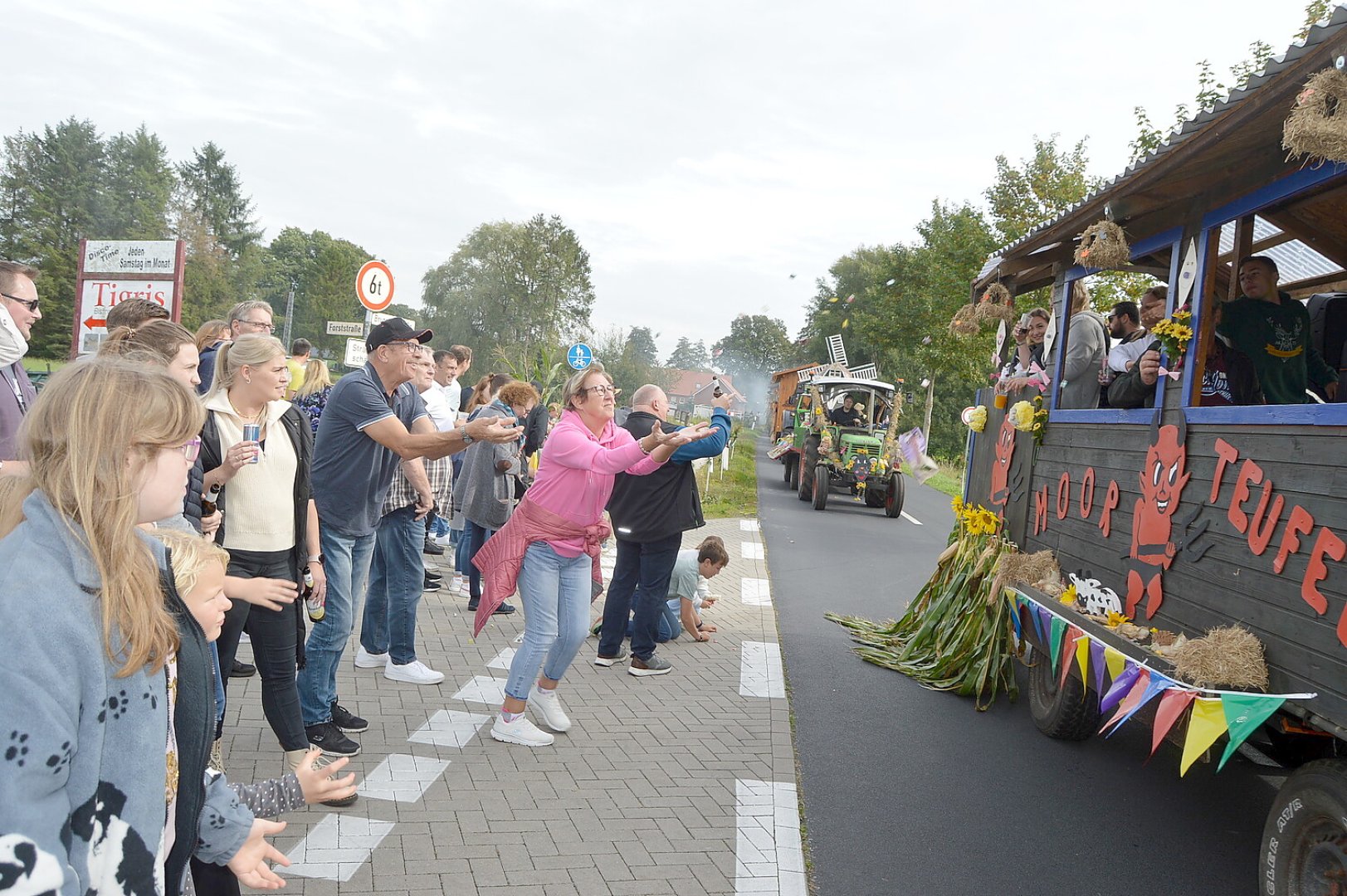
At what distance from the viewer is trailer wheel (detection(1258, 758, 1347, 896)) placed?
3010 millimetres

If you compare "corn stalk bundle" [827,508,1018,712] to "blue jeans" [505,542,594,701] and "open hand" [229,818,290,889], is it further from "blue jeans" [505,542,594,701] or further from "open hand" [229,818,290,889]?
"open hand" [229,818,290,889]

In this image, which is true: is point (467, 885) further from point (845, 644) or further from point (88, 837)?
point (845, 644)

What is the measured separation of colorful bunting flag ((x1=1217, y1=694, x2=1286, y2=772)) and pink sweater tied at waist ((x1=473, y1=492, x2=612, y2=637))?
9.27ft

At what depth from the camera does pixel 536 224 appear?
67.2m

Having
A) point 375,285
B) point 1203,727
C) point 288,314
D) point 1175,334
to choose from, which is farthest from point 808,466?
point 288,314

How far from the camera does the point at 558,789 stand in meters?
4.47

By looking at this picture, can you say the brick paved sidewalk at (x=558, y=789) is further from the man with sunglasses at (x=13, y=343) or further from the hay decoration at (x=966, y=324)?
the hay decoration at (x=966, y=324)

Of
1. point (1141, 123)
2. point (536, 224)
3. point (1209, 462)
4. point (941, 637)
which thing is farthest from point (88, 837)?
point (536, 224)

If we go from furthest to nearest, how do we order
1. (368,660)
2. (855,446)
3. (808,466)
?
(808,466) < (855,446) < (368,660)

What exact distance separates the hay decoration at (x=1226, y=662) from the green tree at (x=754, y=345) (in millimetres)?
114109

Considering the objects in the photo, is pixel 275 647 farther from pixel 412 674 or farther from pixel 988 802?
pixel 988 802

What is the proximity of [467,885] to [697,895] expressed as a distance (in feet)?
2.71

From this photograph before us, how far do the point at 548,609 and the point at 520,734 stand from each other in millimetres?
649

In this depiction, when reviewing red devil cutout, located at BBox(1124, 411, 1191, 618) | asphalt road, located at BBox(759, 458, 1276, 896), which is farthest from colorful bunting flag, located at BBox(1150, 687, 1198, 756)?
red devil cutout, located at BBox(1124, 411, 1191, 618)
